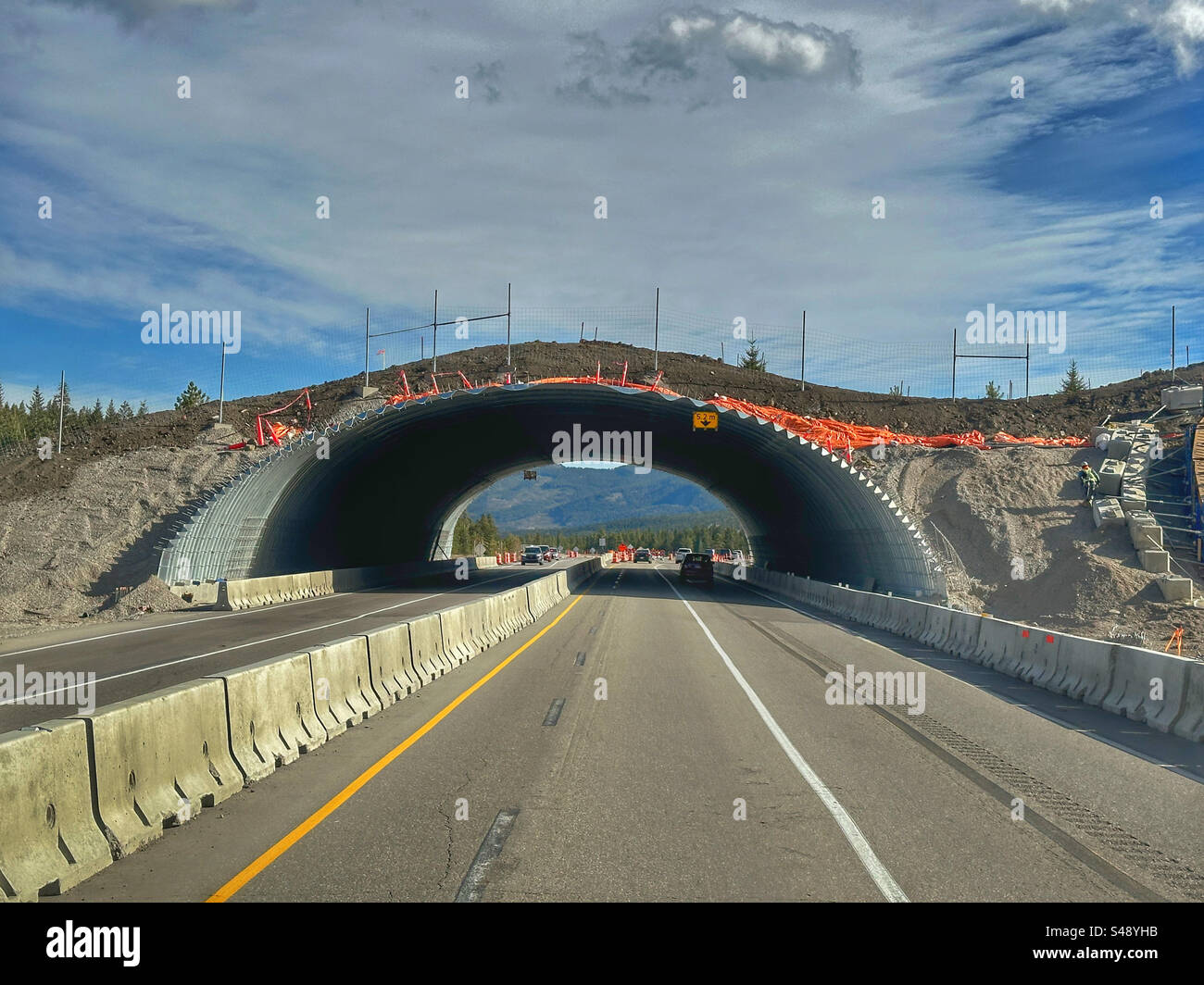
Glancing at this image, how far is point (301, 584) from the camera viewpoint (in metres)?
36.8

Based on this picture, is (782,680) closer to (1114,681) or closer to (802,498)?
(1114,681)

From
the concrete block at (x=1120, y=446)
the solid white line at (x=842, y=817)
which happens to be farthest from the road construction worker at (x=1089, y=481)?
the solid white line at (x=842, y=817)

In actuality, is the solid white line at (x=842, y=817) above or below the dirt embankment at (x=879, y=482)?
below

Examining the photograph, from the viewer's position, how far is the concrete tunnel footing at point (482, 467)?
34094mm

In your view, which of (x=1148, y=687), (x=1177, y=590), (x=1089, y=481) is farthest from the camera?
(x=1089, y=481)

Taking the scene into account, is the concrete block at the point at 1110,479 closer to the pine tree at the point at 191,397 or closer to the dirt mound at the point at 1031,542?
the dirt mound at the point at 1031,542

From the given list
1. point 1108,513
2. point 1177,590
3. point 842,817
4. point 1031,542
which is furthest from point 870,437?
point 842,817

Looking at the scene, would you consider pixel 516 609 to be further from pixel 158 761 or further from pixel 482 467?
pixel 482 467

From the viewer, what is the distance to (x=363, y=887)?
5.58 m

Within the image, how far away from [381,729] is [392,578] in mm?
41573

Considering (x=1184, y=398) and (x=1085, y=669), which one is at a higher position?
(x=1184, y=398)

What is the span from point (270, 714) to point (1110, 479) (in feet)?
135

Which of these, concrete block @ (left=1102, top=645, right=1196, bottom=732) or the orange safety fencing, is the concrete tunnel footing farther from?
concrete block @ (left=1102, top=645, right=1196, bottom=732)

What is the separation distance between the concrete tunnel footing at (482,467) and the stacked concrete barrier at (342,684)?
2307 centimetres
